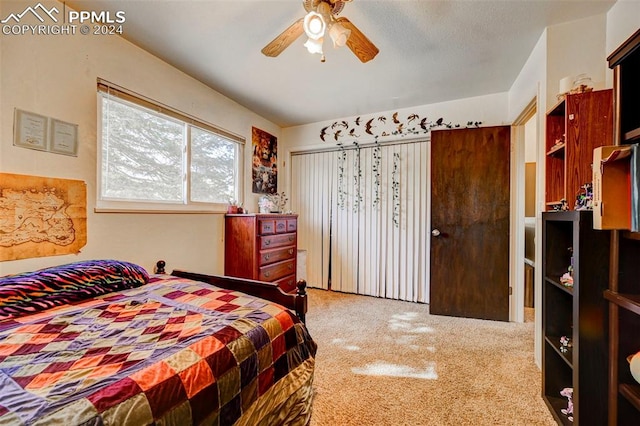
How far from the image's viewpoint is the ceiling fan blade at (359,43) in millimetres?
1598

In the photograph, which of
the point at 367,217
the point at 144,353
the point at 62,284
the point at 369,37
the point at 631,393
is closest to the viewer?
the point at 144,353

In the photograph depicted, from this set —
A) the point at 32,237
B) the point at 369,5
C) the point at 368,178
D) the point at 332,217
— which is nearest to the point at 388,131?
the point at 368,178

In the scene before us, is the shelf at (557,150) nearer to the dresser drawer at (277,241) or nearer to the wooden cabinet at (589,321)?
the wooden cabinet at (589,321)

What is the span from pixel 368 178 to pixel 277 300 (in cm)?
256

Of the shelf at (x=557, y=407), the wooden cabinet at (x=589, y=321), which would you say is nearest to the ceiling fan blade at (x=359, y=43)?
the wooden cabinet at (x=589, y=321)

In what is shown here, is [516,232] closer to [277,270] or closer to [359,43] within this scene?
[359,43]

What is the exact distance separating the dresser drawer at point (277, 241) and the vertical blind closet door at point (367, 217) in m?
0.78

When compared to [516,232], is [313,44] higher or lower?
higher

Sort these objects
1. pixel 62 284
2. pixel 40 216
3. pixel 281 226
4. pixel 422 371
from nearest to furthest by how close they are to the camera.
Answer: pixel 62 284
pixel 40 216
pixel 422 371
pixel 281 226

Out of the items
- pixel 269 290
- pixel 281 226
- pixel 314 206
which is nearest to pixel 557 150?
pixel 269 290

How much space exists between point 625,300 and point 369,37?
6.97 feet

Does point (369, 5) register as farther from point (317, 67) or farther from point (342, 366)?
point (342, 366)

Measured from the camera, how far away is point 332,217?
4113 mm

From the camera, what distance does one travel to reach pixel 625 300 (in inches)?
42.9
